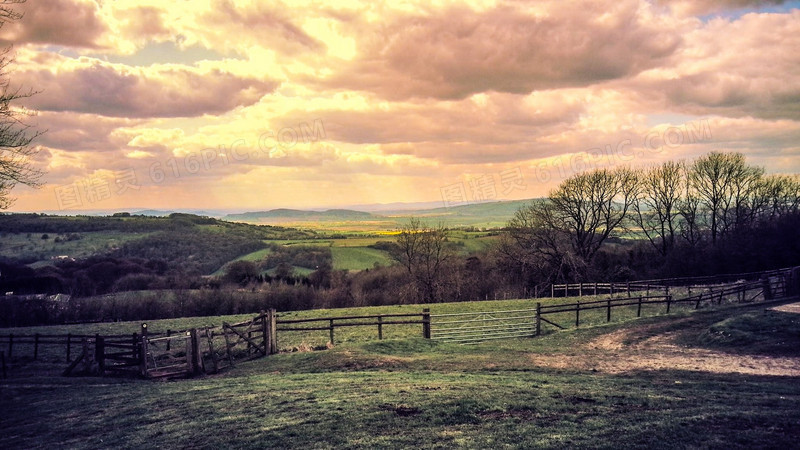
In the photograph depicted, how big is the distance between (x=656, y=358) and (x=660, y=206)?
4792cm

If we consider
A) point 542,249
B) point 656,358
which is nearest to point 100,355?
point 656,358

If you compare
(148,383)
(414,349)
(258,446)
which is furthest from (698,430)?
(148,383)

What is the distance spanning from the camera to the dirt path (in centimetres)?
1509

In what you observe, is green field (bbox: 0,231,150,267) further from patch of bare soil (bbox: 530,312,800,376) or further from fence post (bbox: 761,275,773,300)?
fence post (bbox: 761,275,773,300)

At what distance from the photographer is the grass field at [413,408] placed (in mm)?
8539

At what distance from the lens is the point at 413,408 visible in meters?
10.3

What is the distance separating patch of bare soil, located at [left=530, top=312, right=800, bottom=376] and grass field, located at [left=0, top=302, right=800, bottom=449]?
2.32ft

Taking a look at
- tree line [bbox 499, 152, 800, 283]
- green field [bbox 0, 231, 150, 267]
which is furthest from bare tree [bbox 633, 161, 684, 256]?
green field [bbox 0, 231, 150, 267]

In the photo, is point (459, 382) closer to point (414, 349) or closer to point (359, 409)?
point (359, 409)

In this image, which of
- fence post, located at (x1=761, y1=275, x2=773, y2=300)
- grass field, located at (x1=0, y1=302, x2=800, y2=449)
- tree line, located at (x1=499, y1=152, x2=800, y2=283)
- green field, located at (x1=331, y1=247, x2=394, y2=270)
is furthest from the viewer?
green field, located at (x1=331, y1=247, x2=394, y2=270)

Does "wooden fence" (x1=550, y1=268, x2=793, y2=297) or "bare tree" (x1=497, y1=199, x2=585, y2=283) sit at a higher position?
"bare tree" (x1=497, y1=199, x2=585, y2=283)

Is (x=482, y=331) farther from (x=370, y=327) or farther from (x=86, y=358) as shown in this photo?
(x=86, y=358)

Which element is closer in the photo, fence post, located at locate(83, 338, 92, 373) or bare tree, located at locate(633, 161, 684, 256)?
fence post, located at locate(83, 338, 92, 373)

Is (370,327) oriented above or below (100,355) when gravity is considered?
below
